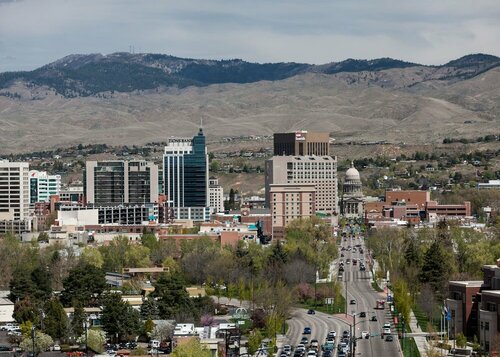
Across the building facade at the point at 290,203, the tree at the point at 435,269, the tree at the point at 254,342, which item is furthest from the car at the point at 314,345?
the building facade at the point at 290,203

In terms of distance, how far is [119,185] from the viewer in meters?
167

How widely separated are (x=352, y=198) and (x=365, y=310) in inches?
4212

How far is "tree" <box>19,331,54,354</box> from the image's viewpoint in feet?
230

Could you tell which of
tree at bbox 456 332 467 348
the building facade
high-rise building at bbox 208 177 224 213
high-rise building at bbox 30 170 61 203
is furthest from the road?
→ high-rise building at bbox 30 170 61 203

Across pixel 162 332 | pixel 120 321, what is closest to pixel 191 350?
pixel 162 332

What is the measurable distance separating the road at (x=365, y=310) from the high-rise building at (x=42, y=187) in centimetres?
5755

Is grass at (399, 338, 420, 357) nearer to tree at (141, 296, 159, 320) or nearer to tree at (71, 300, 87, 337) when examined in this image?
tree at (141, 296, 159, 320)

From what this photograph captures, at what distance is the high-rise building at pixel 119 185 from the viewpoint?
16612 cm

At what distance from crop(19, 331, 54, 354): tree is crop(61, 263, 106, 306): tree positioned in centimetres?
1484

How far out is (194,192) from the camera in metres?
173

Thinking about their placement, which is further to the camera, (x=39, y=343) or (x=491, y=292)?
(x=39, y=343)

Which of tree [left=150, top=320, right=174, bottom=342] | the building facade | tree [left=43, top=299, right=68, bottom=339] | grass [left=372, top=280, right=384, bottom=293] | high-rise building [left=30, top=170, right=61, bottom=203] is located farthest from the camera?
high-rise building [left=30, top=170, right=61, bottom=203]

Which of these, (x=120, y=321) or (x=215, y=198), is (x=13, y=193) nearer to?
(x=215, y=198)

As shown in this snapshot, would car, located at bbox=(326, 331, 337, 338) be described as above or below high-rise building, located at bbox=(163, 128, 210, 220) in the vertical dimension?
below
